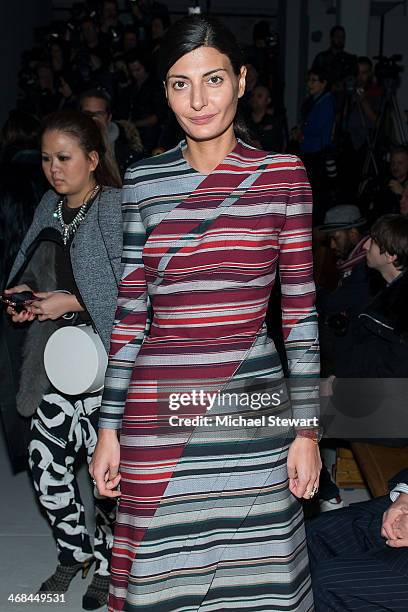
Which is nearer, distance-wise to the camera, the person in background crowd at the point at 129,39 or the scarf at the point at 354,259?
→ the scarf at the point at 354,259

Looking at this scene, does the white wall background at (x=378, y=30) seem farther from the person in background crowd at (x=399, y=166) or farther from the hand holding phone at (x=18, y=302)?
the hand holding phone at (x=18, y=302)

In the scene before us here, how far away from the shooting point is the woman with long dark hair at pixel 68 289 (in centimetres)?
310

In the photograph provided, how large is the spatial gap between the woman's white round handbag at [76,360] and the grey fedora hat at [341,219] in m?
3.34

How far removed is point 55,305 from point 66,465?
0.59 meters

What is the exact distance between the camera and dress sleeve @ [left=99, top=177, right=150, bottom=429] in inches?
82.5

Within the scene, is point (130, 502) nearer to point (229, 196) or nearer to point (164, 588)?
point (164, 588)

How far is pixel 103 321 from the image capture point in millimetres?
3094

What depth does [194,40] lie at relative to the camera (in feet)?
6.71

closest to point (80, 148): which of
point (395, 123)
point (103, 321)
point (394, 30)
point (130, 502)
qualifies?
point (103, 321)

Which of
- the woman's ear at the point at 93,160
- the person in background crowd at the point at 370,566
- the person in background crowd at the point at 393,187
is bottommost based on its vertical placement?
the person in background crowd at the point at 393,187

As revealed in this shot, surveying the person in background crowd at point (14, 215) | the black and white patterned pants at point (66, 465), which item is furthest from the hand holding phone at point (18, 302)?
the black and white patterned pants at point (66, 465)

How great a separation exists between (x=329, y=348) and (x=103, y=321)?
1.81m

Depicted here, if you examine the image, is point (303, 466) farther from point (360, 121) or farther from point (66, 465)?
point (360, 121)

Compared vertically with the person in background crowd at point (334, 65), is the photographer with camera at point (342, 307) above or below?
below
